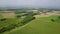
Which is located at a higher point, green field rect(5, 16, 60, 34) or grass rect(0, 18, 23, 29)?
grass rect(0, 18, 23, 29)

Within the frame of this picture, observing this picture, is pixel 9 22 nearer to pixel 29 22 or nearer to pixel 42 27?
pixel 29 22

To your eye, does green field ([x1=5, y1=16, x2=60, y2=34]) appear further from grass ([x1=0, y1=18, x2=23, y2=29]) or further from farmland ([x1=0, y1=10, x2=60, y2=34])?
grass ([x1=0, y1=18, x2=23, y2=29])

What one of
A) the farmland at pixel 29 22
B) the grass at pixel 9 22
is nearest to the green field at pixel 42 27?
the farmland at pixel 29 22

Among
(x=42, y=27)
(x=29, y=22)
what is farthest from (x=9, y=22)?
(x=42, y=27)

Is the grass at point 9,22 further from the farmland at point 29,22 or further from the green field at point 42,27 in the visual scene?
the green field at point 42,27

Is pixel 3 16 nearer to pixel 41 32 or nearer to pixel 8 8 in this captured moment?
pixel 8 8

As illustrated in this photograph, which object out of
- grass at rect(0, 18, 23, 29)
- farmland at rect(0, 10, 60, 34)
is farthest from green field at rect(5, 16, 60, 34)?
grass at rect(0, 18, 23, 29)

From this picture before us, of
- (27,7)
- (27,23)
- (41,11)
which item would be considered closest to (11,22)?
(27,23)

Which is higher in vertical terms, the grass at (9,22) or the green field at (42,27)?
the grass at (9,22)
